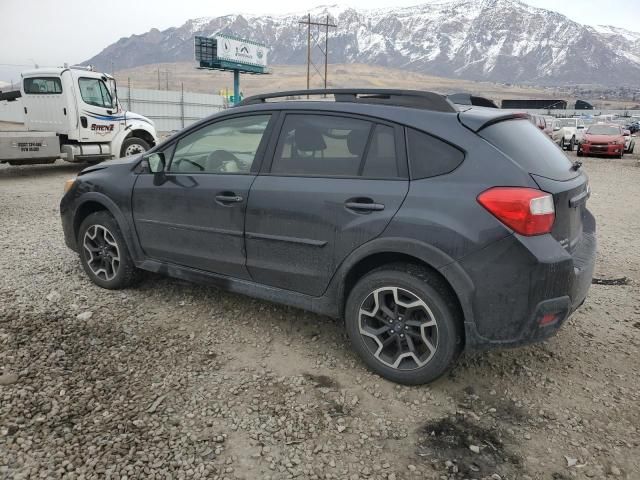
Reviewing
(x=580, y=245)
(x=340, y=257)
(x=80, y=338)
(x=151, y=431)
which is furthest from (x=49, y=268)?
(x=580, y=245)

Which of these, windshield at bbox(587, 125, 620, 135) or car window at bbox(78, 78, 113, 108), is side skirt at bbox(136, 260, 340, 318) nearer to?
car window at bbox(78, 78, 113, 108)

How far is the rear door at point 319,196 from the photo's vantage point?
308 centimetres

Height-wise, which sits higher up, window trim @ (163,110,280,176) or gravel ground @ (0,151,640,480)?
window trim @ (163,110,280,176)

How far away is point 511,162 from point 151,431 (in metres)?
2.41

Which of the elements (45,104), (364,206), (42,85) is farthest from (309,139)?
(42,85)

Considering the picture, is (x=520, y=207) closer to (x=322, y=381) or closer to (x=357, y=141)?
(x=357, y=141)

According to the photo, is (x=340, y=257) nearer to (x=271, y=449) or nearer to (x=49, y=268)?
(x=271, y=449)

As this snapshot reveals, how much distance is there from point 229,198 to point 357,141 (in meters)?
1.00

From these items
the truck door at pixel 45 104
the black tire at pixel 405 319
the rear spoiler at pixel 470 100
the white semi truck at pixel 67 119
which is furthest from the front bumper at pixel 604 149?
the black tire at pixel 405 319

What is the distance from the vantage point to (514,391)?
319 centimetres

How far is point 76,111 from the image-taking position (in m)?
11.9

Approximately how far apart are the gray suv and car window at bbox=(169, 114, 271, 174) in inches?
0.4

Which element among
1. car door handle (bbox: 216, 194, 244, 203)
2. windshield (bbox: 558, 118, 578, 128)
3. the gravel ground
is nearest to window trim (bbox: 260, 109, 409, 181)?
car door handle (bbox: 216, 194, 244, 203)

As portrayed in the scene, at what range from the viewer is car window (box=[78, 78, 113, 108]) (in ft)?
39.2
